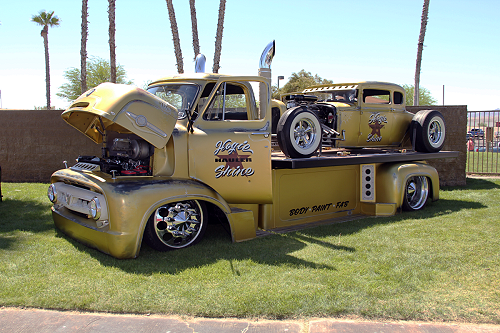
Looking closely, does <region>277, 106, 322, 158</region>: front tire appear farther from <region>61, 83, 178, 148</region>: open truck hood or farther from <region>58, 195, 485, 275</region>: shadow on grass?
<region>61, 83, 178, 148</region>: open truck hood

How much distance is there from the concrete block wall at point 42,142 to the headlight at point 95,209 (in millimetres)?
7510

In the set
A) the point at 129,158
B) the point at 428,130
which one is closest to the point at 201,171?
the point at 129,158

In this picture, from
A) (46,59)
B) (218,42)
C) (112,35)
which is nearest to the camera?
(218,42)

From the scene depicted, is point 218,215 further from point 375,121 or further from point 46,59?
point 46,59

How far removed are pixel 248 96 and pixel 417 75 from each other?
1503 centimetres

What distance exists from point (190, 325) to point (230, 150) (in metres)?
2.67

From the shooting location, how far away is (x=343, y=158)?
22.4ft

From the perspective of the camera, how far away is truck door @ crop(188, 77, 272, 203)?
5.40 meters

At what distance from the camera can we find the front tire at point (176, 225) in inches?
197

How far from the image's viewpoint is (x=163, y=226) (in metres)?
5.13

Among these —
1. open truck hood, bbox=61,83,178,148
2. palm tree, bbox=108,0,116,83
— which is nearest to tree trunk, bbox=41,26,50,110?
palm tree, bbox=108,0,116,83

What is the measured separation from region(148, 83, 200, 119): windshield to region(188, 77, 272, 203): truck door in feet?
0.54

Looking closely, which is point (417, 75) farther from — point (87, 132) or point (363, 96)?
point (87, 132)

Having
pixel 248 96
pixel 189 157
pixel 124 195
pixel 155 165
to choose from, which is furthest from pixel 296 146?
pixel 124 195
